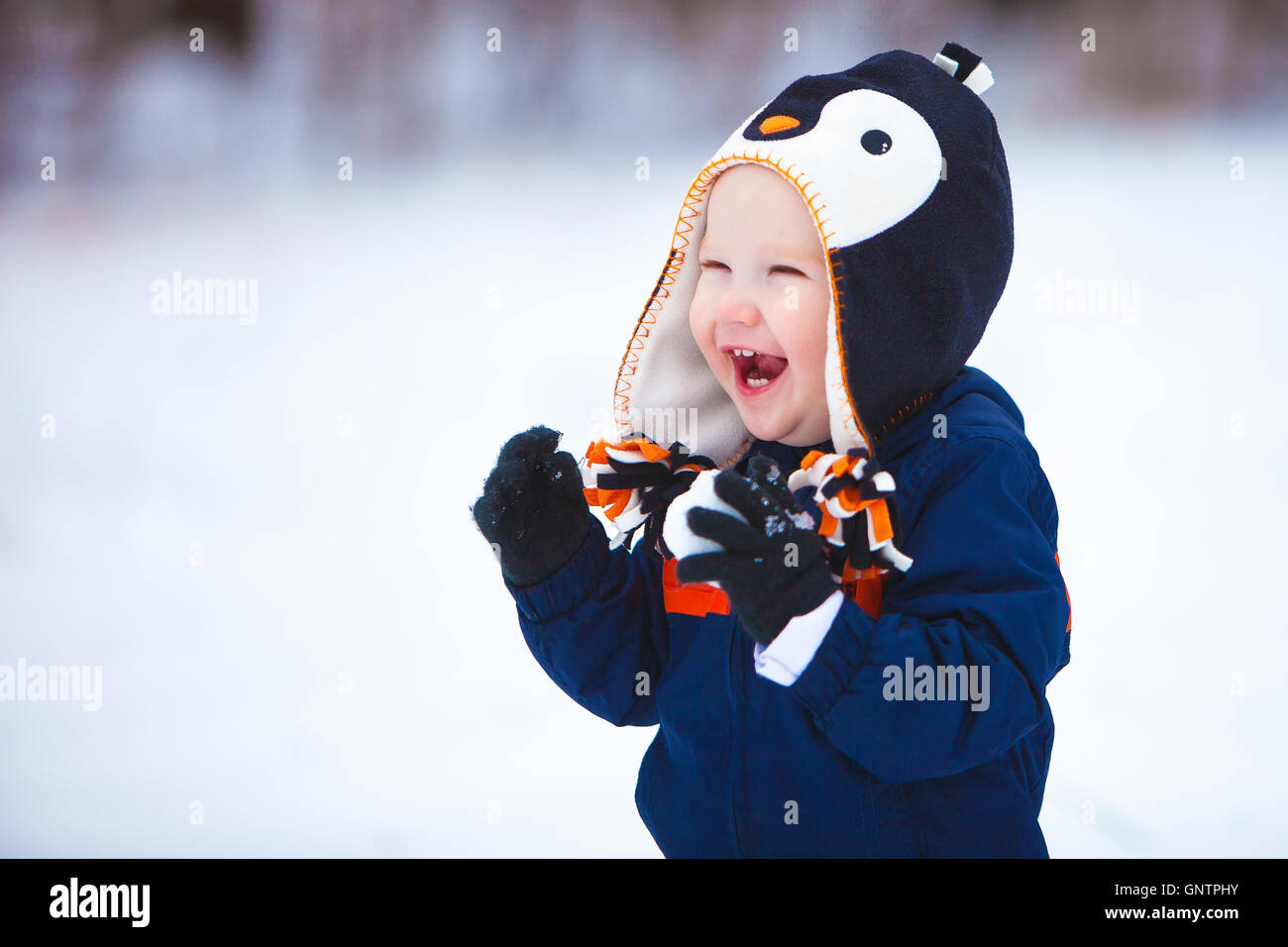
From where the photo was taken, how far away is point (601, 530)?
993 millimetres

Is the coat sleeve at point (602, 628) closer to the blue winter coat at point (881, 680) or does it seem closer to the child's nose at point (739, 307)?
the blue winter coat at point (881, 680)

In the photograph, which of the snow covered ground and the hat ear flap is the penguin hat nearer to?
the hat ear flap

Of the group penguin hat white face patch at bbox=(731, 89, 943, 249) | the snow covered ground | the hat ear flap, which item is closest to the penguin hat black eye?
penguin hat white face patch at bbox=(731, 89, 943, 249)

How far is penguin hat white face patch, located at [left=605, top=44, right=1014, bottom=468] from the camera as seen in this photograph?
2.80 feet

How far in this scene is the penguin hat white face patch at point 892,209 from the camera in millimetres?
854

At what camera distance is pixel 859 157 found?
865 mm

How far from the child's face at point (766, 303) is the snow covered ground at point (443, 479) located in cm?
99

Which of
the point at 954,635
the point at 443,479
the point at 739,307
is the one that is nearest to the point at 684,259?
the point at 739,307

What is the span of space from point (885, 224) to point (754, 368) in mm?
154

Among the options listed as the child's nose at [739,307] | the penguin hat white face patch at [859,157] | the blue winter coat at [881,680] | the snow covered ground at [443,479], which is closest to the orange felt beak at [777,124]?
the penguin hat white face patch at [859,157]

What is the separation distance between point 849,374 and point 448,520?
1419 millimetres

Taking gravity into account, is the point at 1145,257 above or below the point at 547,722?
above
